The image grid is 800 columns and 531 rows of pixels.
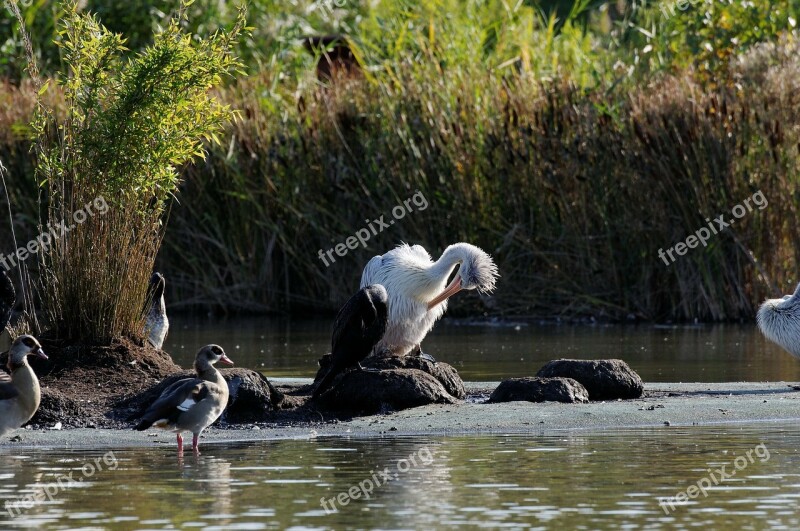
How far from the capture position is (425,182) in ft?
72.4

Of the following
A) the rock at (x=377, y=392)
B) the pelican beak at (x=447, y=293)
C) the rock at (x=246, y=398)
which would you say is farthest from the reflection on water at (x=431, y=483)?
the pelican beak at (x=447, y=293)

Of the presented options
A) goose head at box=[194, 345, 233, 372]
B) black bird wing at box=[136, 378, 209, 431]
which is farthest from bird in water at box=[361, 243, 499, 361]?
black bird wing at box=[136, 378, 209, 431]

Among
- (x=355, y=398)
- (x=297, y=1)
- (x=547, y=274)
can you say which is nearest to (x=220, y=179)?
(x=547, y=274)

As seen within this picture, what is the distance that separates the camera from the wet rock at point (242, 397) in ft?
38.1

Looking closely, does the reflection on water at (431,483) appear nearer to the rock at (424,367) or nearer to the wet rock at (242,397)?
the wet rock at (242,397)

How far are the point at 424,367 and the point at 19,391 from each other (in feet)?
11.4

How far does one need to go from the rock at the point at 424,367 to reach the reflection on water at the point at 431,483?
1.85 meters

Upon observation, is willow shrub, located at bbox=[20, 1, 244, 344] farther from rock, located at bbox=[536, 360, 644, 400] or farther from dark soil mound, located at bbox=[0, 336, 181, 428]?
rock, located at bbox=[536, 360, 644, 400]

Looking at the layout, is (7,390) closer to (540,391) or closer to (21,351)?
(21,351)

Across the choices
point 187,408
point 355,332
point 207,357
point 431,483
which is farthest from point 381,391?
point 431,483

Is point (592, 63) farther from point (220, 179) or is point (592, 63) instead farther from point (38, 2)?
point (38, 2)

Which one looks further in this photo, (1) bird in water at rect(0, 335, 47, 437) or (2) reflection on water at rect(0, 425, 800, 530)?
(1) bird in water at rect(0, 335, 47, 437)

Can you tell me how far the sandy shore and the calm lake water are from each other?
246 centimetres

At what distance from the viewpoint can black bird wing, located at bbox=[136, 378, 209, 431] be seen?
33.5ft
